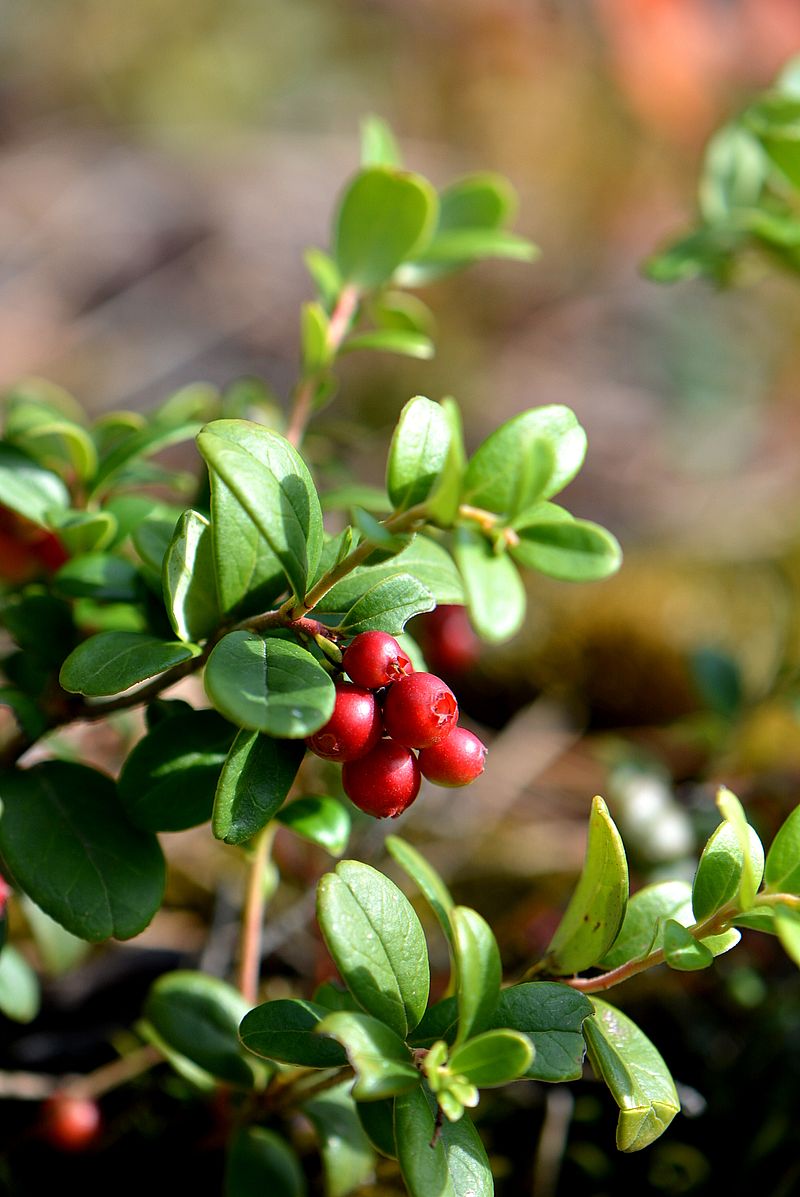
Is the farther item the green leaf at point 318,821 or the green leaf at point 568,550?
the green leaf at point 318,821

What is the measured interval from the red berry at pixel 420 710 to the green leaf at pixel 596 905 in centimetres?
11

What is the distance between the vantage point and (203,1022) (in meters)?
0.92

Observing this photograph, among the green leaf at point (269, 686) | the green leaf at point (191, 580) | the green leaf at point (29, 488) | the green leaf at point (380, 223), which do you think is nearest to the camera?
the green leaf at point (269, 686)

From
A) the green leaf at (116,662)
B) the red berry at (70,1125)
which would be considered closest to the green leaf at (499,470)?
the green leaf at (116,662)

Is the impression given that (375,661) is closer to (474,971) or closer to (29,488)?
(474,971)

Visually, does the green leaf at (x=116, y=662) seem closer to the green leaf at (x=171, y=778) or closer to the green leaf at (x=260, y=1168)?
the green leaf at (x=171, y=778)

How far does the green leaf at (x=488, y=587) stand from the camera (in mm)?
573

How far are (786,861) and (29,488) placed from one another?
2.14 feet

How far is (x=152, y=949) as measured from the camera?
128 centimetres

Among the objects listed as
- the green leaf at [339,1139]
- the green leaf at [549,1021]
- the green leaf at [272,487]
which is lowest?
the green leaf at [339,1139]

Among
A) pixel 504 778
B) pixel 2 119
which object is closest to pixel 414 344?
pixel 504 778

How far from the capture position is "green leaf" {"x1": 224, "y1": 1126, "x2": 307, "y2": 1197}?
2.88ft

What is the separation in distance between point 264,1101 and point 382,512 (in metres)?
0.52

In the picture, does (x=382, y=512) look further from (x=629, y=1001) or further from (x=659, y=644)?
(x=659, y=644)
